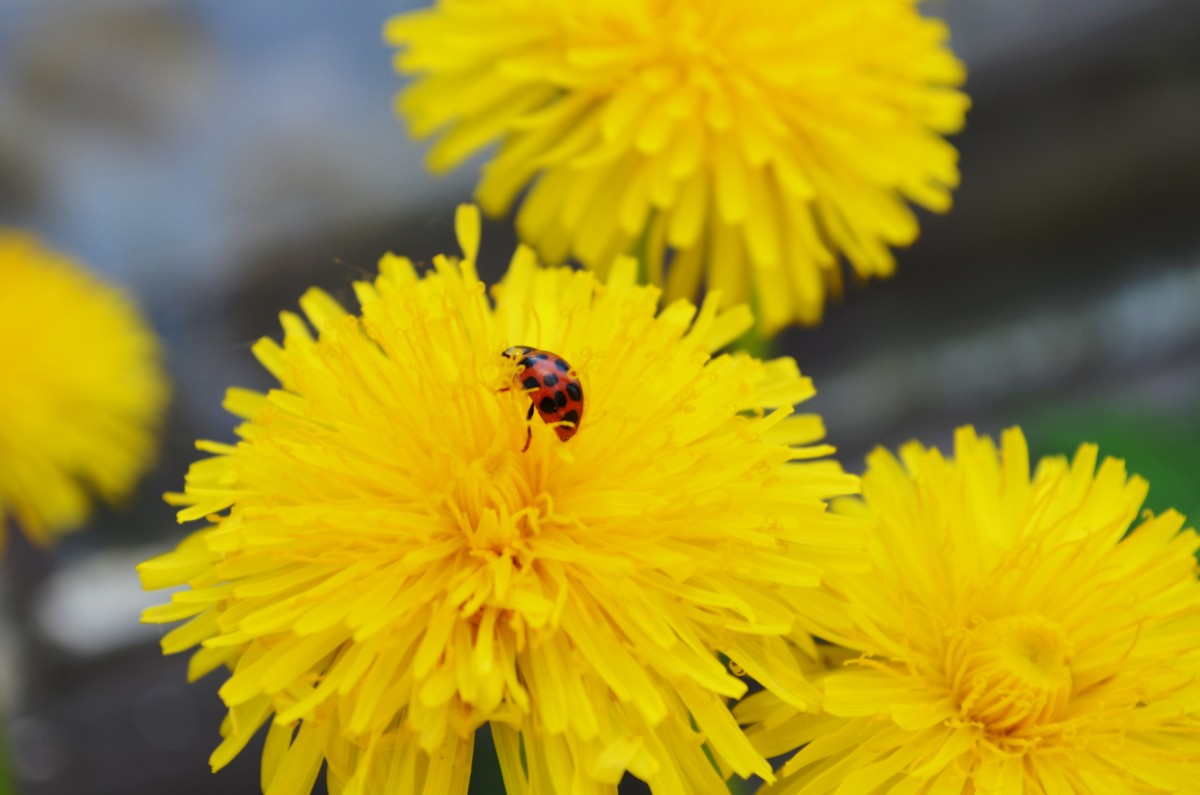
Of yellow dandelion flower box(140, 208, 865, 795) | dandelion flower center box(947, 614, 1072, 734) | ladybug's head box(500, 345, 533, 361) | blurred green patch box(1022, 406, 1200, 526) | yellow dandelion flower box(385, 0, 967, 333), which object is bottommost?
dandelion flower center box(947, 614, 1072, 734)

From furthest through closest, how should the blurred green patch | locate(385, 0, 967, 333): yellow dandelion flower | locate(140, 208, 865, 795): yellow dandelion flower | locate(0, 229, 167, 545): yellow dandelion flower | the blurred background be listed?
the blurred background < locate(0, 229, 167, 545): yellow dandelion flower < the blurred green patch < locate(385, 0, 967, 333): yellow dandelion flower < locate(140, 208, 865, 795): yellow dandelion flower

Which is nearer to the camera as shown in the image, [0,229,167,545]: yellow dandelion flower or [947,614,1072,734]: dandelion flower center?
[947,614,1072,734]: dandelion flower center

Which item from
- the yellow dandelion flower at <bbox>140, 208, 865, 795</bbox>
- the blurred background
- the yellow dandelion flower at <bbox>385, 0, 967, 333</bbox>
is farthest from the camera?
the blurred background

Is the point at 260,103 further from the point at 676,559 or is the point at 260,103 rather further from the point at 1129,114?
the point at 676,559

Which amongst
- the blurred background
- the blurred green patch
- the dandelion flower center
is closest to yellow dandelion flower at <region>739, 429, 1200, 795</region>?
the dandelion flower center

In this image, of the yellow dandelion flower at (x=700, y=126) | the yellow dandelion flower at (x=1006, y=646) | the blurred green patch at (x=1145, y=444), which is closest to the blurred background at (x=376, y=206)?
the blurred green patch at (x=1145, y=444)

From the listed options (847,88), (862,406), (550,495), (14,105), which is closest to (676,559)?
(550,495)

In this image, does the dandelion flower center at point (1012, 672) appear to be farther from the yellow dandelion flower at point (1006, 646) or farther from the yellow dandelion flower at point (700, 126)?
the yellow dandelion flower at point (700, 126)

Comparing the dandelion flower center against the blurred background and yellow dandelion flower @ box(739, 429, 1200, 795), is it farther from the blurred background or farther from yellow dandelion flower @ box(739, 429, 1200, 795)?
the blurred background
